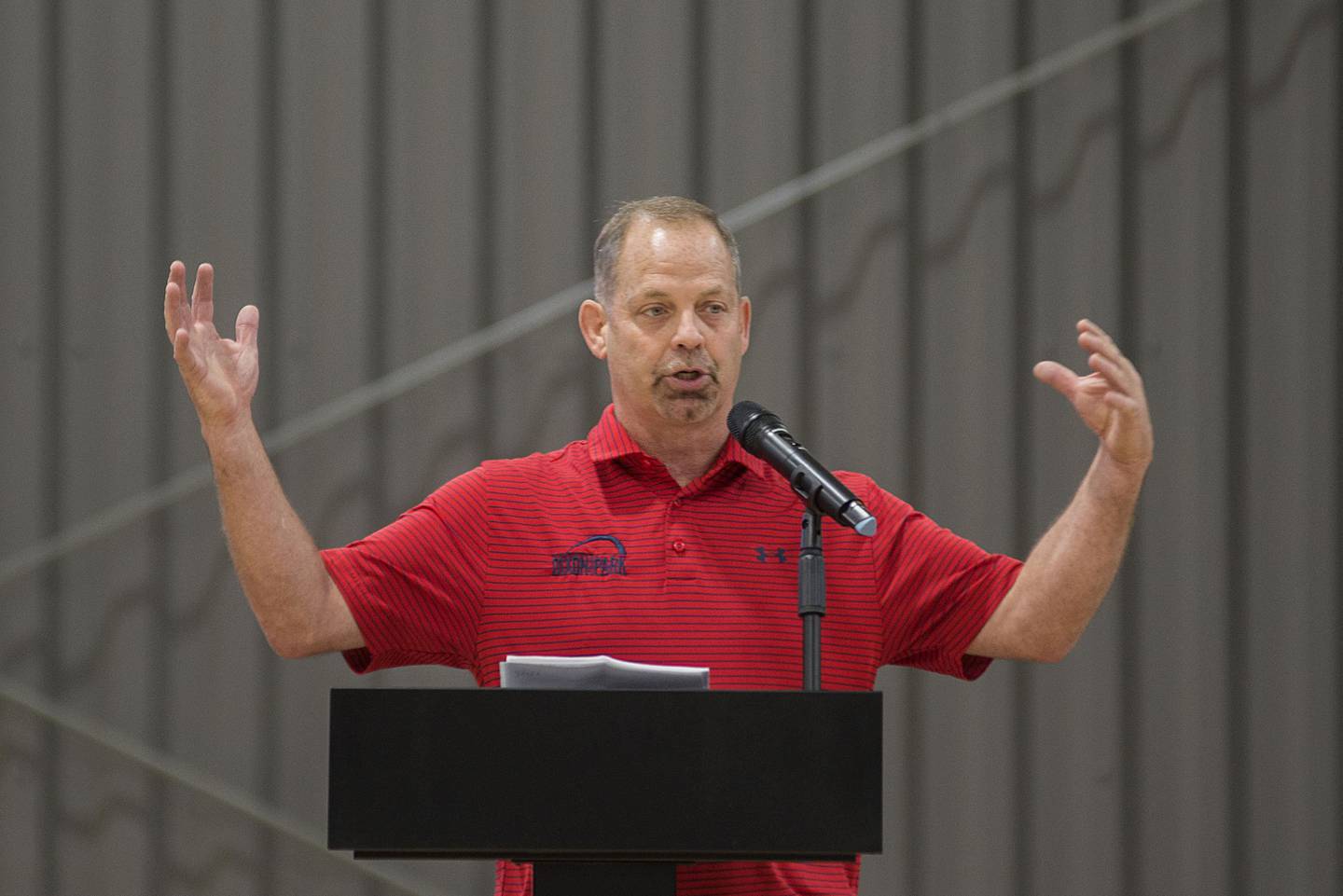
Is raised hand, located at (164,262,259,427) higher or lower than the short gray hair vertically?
lower

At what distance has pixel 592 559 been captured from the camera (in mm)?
2223

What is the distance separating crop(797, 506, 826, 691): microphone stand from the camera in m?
1.70

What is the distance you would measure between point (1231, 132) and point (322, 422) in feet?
7.27

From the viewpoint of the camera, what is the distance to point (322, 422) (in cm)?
325

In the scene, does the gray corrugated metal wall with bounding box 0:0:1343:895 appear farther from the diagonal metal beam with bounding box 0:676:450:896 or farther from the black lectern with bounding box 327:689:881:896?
the black lectern with bounding box 327:689:881:896

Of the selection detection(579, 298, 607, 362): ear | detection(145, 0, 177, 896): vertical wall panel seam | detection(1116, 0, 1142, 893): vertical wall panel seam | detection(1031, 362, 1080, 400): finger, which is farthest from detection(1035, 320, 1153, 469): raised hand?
detection(145, 0, 177, 896): vertical wall panel seam

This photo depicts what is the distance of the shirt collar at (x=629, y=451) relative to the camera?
2338mm

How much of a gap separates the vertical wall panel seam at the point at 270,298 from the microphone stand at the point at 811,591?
1.82 meters

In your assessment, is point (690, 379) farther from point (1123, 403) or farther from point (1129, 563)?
point (1129, 563)

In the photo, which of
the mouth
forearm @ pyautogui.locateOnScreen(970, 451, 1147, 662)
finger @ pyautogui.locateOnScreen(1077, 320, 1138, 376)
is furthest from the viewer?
the mouth

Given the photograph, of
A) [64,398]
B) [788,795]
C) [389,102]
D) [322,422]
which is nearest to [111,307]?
[64,398]

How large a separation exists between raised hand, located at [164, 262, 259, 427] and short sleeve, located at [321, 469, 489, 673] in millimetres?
340

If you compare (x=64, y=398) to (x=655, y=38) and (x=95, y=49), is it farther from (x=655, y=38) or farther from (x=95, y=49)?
(x=655, y=38)

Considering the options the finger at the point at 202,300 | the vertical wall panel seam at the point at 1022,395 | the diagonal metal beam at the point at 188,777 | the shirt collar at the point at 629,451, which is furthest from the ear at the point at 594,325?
the diagonal metal beam at the point at 188,777
